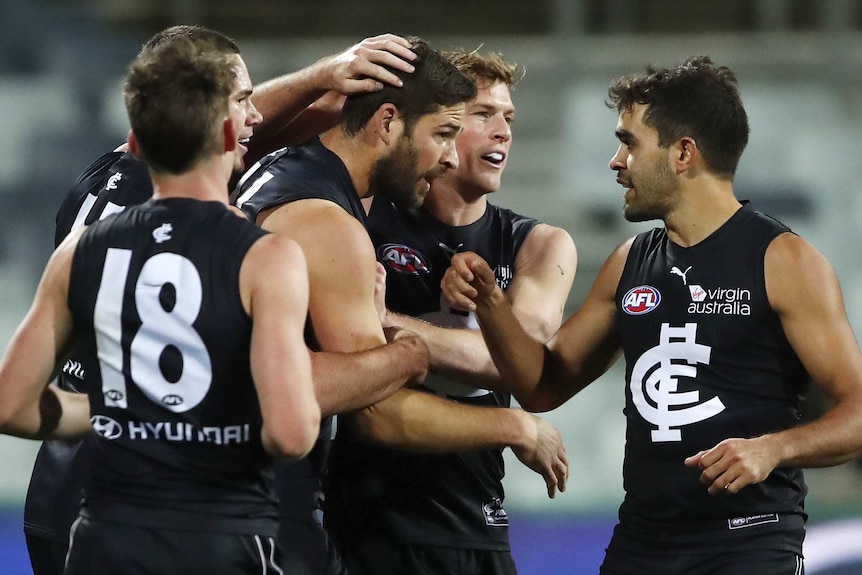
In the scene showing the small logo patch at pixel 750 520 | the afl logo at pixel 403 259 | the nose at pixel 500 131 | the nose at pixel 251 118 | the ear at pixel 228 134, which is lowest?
the small logo patch at pixel 750 520

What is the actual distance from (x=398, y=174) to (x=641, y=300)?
0.89 metres

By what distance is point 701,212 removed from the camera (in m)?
4.13

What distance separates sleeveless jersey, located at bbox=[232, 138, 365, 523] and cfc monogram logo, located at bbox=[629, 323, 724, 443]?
3.27 feet

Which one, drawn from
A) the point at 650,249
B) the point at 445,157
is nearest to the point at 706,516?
the point at 650,249

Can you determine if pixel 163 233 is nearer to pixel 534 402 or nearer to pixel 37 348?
pixel 37 348

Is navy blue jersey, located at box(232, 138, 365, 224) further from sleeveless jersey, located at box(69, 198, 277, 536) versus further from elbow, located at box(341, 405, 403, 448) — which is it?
sleeveless jersey, located at box(69, 198, 277, 536)

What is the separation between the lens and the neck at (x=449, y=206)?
490cm

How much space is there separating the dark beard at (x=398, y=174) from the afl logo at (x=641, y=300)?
0.78m

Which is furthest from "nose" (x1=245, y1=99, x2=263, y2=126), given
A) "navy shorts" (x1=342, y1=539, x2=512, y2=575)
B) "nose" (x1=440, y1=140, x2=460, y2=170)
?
"navy shorts" (x1=342, y1=539, x2=512, y2=575)

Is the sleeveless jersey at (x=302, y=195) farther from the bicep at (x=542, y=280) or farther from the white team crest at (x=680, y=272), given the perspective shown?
the white team crest at (x=680, y=272)

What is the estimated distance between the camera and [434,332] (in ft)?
14.3

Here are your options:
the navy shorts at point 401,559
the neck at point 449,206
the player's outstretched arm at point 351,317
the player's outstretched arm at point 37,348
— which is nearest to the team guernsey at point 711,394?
the navy shorts at point 401,559

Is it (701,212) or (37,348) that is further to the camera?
(701,212)

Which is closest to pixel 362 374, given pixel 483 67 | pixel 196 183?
pixel 196 183
